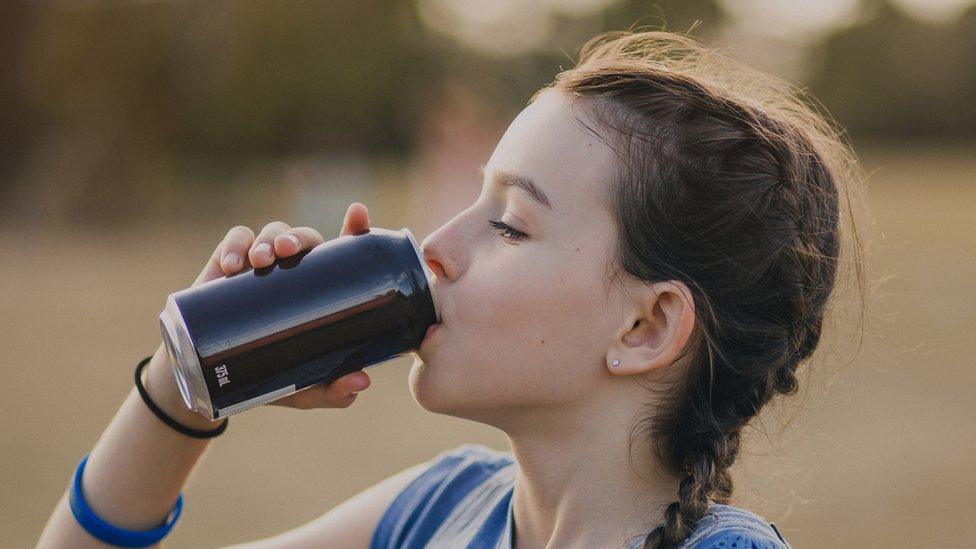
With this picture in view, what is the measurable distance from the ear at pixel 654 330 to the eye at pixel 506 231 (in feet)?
0.72

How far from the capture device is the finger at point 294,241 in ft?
6.07

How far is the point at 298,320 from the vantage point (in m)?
1.79

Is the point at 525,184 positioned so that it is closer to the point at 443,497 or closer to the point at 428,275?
the point at 428,275

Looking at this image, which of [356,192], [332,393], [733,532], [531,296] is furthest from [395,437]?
[356,192]

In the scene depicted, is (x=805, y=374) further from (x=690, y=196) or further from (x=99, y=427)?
(x=99, y=427)

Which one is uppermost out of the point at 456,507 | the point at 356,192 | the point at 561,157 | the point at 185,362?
the point at 561,157

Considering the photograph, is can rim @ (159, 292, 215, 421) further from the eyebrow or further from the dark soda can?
the eyebrow

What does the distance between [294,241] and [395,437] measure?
524cm

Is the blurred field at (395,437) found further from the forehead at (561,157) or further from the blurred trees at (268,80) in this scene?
the blurred trees at (268,80)

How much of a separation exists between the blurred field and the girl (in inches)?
11.8

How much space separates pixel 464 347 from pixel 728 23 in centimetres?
3647

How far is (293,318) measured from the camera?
1790mm

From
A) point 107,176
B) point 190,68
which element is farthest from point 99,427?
point 190,68

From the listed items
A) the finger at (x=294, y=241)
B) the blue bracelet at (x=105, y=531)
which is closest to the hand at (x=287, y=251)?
the finger at (x=294, y=241)
